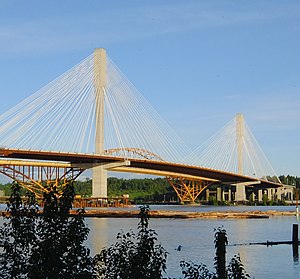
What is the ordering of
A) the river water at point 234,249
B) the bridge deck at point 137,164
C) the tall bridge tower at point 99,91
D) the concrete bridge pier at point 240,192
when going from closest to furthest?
the river water at point 234,249 → the bridge deck at point 137,164 → the tall bridge tower at point 99,91 → the concrete bridge pier at point 240,192

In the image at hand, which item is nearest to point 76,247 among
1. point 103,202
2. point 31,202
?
point 31,202

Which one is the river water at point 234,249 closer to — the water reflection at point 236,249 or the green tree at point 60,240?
the water reflection at point 236,249

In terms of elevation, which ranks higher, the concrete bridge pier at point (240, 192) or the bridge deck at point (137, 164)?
the bridge deck at point (137, 164)

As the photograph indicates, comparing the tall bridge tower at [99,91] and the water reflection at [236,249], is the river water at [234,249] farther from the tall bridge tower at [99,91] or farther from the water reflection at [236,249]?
the tall bridge tower at [99,91]

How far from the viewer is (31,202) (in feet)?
28.6

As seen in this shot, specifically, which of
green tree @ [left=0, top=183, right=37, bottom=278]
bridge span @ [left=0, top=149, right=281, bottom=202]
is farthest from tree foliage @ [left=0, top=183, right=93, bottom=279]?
bridge span @ [left=0, top=149, right=281, bottom=202]

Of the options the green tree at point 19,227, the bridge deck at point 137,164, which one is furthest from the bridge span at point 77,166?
the green tree at point 19,227

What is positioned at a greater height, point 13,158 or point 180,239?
point 13,158

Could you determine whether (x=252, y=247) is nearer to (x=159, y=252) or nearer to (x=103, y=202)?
(x=159, y=252)

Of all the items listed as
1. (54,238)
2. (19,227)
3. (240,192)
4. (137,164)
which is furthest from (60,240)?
(240,192)

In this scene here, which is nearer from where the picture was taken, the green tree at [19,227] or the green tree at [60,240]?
the green tree at [60,240]

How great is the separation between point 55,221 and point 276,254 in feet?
61.4

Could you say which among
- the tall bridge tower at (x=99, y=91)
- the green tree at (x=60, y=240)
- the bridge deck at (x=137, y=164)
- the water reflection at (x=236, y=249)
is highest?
the tall bridge tower at (x=99, y=91)

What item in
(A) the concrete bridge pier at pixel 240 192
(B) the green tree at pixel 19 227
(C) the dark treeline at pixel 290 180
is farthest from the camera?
(C) the dark treeline at pixel 290 180
